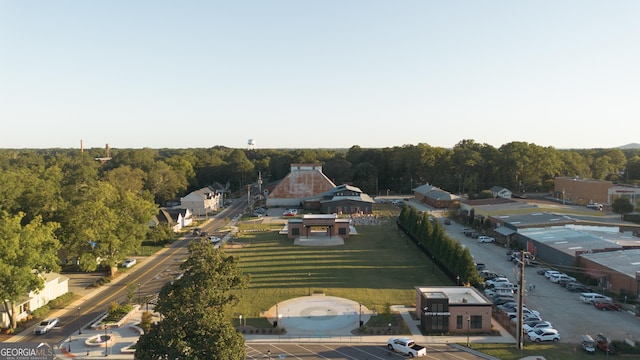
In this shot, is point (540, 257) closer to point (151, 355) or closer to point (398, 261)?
point (398, 261)

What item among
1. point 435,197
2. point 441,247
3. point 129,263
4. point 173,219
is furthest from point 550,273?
point 173,219

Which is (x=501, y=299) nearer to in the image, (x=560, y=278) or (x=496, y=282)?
(x=496, y=282)

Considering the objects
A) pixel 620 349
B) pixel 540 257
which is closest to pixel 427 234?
pixel 540 257

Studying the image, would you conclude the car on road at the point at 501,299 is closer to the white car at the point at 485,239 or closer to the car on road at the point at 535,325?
the car on road at the point at 535,325

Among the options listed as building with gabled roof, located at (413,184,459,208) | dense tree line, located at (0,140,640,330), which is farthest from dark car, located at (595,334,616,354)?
building with gabled roof, located at (413,184,459,208)

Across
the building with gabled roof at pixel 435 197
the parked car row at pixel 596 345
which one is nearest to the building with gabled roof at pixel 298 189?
the building with gabled roof at pixel 435 197

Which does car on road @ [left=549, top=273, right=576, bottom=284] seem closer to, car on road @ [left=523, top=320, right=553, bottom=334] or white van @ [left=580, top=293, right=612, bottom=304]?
white van @ [left=580, top=293, right=612, bottom=304]
